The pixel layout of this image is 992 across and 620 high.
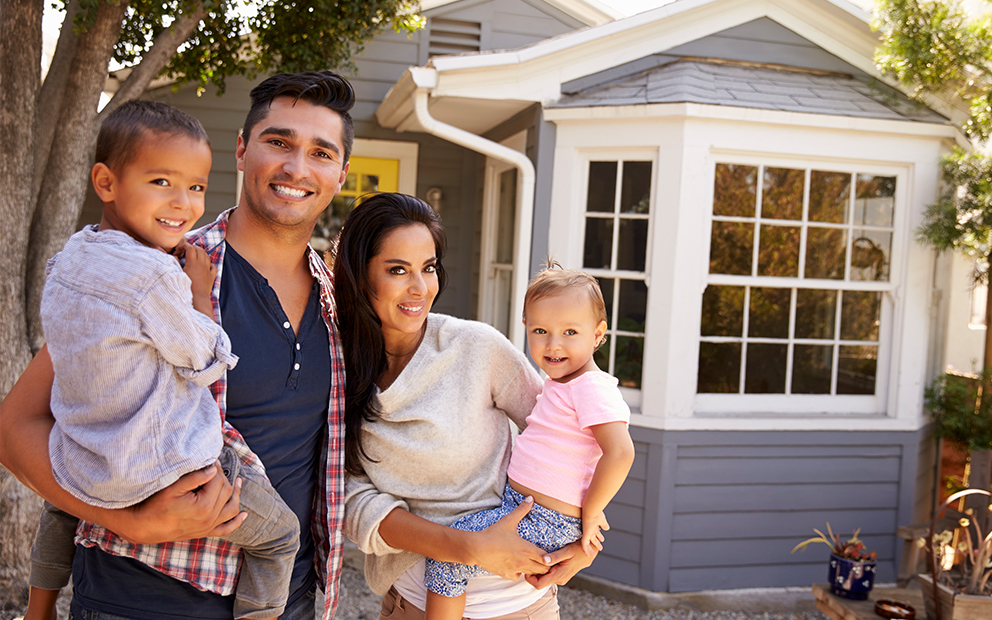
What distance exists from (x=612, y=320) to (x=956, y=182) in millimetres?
2183

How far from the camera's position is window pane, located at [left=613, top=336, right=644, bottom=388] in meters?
4.59

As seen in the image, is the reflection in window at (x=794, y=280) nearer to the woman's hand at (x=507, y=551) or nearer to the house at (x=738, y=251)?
the house at (x=738, y=251)

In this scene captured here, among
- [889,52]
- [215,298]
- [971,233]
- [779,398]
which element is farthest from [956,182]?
[215,298]

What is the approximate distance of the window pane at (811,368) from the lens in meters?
4.69

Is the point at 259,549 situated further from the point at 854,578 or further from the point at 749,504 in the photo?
the point at 749,504

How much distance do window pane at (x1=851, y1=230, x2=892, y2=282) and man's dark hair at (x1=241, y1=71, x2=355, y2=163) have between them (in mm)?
3923

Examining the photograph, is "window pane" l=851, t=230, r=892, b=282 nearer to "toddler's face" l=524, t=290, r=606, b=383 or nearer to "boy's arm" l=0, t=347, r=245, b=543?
"toddler's face" l=524, t=290, r=606, b=383

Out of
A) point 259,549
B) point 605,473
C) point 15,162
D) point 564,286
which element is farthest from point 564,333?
point 15,162

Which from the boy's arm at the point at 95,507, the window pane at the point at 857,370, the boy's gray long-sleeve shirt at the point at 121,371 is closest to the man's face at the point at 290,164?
the boy's gray long-sleeve shirt at the point at 121,371

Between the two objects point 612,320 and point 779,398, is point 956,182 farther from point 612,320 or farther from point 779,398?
point 612,320

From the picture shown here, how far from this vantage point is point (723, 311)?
15.0 feet

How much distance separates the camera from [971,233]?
4.32 m

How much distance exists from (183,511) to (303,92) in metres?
0.93

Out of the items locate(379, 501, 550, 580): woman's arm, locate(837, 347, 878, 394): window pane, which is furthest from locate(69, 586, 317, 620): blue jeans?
locate(837, 347, 878, 394): window pane
